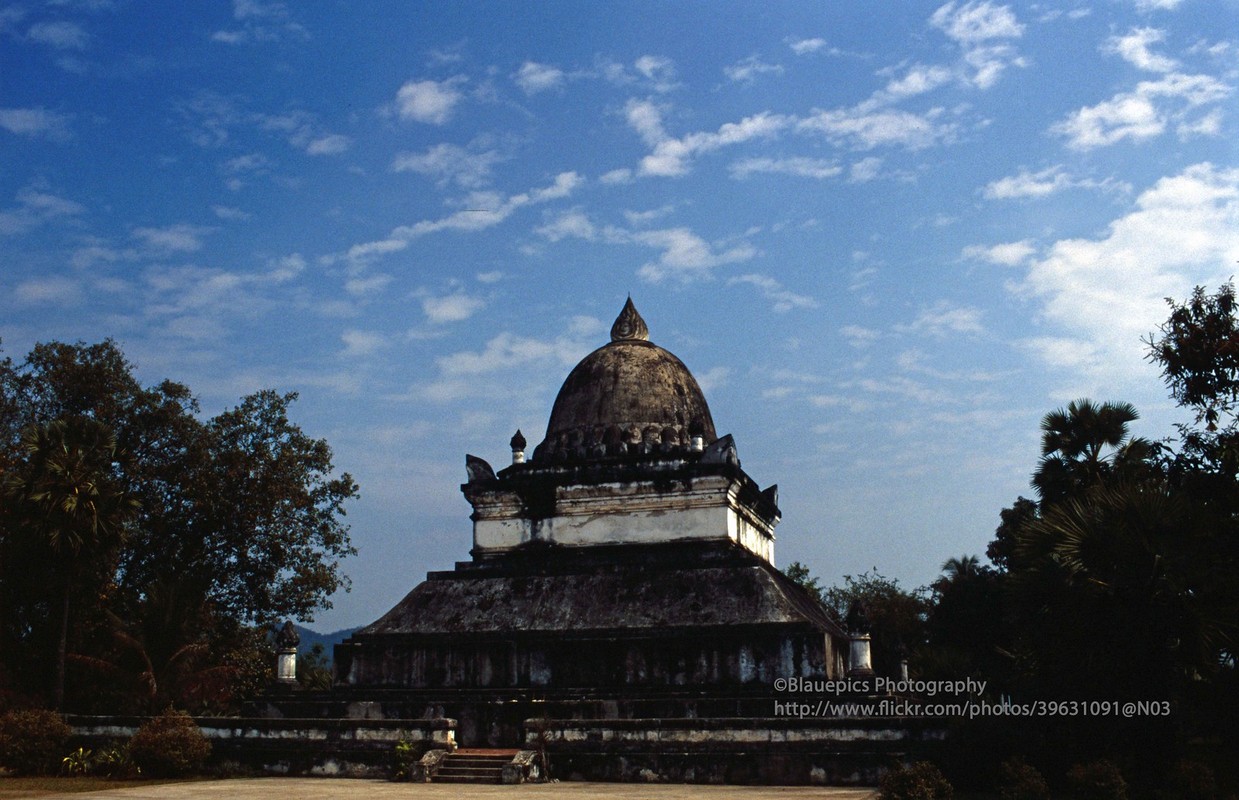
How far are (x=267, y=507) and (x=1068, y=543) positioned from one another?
25.3 metres

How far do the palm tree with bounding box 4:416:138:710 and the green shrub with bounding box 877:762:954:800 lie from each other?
18934mm

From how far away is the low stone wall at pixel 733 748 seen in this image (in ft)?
56.2

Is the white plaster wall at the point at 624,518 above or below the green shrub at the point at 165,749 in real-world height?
above

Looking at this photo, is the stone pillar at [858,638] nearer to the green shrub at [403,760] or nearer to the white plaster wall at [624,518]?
the white plaster wall at [624,518]

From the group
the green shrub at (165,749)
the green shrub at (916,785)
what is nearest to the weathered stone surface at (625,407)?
the green shrub at (165,749)

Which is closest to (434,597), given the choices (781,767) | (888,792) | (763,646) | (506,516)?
(506,516)

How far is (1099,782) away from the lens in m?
13.2

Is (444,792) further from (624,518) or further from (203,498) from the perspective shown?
(203,498)

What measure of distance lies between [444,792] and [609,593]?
8303 millimetres

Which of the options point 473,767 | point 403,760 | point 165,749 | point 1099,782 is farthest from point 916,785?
point 165,749

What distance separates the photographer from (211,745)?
20.3 metres

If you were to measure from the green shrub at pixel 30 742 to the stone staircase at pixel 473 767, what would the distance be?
793cm

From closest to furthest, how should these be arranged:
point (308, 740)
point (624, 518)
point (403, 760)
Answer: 1. point (403, 760)
2. point (308, 740)
3. point (624, 518)

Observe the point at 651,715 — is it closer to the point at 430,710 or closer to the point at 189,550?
the point at 430,710
